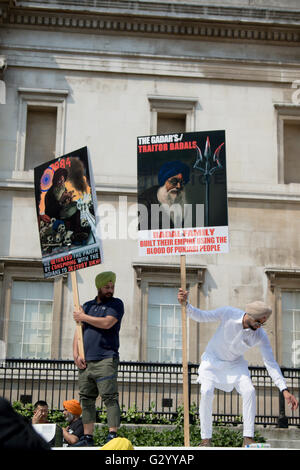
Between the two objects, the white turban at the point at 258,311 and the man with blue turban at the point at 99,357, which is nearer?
the white turban at the point at 258,311

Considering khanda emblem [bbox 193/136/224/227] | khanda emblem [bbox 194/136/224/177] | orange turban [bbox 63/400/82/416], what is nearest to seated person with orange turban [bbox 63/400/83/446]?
Answer: orange turban [bbox 63/400/82/416]

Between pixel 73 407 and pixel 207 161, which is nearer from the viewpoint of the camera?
pixel 207 161

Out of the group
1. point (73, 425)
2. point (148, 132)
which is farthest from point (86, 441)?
point (148, 132)

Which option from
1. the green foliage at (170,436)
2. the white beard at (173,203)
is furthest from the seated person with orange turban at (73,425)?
the white beard at (173,203)

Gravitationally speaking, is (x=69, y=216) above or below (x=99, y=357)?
above

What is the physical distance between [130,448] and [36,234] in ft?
47.2

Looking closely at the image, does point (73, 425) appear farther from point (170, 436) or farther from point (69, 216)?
point (69, 216)

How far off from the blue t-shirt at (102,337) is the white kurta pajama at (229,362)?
0.93 m

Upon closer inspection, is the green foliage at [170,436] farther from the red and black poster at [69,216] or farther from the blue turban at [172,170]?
the blue turban at [172,170]

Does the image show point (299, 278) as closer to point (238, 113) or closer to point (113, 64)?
point (238, 113)

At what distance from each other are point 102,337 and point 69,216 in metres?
1.69

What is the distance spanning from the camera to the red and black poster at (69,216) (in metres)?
9.72

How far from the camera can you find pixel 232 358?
8.81m

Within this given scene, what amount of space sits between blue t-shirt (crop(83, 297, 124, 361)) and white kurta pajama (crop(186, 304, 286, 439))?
93cm
